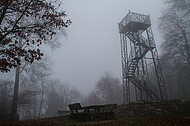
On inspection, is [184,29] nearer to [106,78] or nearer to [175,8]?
[175,8]

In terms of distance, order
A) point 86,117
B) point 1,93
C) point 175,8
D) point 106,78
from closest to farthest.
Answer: point 86,117
point 1,93
point 175,8
point 106,78

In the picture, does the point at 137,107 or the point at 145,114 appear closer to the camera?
the point at 145,114

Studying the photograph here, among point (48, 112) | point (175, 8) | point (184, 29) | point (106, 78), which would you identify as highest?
point (175, 8)

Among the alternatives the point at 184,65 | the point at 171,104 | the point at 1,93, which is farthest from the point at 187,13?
the point at 1,93

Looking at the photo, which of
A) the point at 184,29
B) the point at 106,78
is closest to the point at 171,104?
the point at 184,29

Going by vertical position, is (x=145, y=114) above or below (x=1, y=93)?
below

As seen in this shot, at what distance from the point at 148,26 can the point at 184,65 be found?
7351mm

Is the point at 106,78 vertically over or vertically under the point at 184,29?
under

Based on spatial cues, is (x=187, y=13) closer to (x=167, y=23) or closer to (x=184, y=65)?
(x=167, y=23)

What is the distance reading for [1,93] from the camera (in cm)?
1483

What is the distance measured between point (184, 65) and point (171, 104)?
11.5 meters

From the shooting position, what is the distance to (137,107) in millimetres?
9219

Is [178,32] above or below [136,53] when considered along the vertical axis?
above

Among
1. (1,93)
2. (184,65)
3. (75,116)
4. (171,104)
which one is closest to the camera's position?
(75,116)
